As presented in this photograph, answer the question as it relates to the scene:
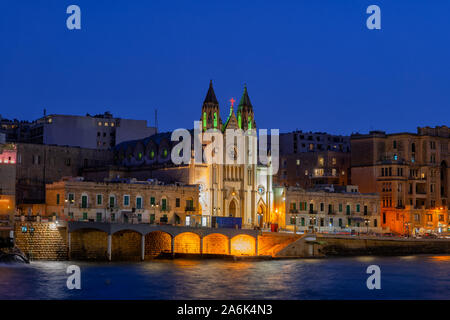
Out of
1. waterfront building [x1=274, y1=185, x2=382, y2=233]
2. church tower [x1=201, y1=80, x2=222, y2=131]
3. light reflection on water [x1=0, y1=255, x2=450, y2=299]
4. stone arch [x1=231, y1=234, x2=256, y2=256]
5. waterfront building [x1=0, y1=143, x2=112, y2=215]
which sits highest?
church tower [x1=201, y1=80, x2=222, y2=131]

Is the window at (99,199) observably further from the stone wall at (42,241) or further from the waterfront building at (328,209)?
the waterfront building at (328,209)

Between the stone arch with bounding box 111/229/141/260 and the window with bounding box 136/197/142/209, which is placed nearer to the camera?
the stone arch with bounding box 111/229/141/260

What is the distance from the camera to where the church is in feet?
380

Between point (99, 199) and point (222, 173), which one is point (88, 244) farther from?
point (222, 173)

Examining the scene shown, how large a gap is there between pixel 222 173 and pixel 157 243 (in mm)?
20987

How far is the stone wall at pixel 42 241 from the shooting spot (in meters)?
88.1

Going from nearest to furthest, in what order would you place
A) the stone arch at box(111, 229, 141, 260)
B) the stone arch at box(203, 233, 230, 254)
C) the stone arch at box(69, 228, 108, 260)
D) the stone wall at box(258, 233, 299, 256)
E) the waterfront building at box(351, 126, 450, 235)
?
the stone arch at box(69, 228, 108, 260) → the stone arch at box(111, 229, 141, 260) → the stone arch at box(203, 233, 230, 254) → the stone wall at box(258, 233, 299, 256) → the waterfront building at box(351, 126, 450, 235)

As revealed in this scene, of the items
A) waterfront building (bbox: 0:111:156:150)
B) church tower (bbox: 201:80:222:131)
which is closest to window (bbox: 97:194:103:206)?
church tower (bbox: 201:80:222:131)

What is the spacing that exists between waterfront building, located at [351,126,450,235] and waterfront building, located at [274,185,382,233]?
18.3 ft

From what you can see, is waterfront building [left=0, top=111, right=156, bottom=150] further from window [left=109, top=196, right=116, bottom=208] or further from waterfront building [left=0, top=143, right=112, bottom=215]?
window [left=109, top=196, right=116, bottom=208]

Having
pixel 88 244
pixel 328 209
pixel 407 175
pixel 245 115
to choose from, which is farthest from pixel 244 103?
pixel 88 244

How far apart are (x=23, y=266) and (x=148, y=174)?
42.9 meters
